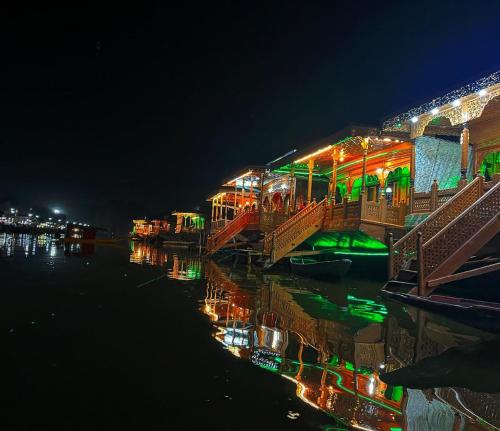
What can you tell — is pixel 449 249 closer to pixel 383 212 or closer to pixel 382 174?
pixel 383 212

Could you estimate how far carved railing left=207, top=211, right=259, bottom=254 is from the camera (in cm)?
2420

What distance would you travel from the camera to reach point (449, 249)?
8852 mm

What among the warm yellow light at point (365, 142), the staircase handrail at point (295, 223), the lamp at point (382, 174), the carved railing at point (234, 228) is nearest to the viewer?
the warm yellow light at point (365, 142)

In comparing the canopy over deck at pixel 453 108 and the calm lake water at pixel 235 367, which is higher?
the canopy over deck at pixel 453 108

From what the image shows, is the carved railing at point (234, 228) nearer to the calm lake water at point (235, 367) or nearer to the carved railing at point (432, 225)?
the carved railing at point (432, 225)

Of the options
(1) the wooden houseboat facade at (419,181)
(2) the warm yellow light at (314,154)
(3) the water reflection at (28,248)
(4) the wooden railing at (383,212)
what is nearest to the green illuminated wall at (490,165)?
(1) the wooden houseboat facade at (419,181)

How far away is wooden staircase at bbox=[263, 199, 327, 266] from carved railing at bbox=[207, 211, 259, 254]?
6643 millimetres

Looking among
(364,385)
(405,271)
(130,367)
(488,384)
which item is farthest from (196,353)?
(405,271)

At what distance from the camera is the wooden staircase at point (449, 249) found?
854cm

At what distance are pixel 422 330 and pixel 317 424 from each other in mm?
4718

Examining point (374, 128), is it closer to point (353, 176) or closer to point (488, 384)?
point (353, 176)

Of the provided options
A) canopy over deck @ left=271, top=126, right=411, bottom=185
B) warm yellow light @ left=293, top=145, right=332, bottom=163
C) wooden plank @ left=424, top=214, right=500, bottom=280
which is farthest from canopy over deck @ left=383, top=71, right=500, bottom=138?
wooden plank @ left=424, top=214, right=500, bottom=280

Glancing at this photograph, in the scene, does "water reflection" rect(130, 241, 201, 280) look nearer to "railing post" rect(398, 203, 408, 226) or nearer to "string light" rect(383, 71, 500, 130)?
"railing post" rect(398, 203, 408, 226)

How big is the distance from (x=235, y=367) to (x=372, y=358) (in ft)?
5.99
